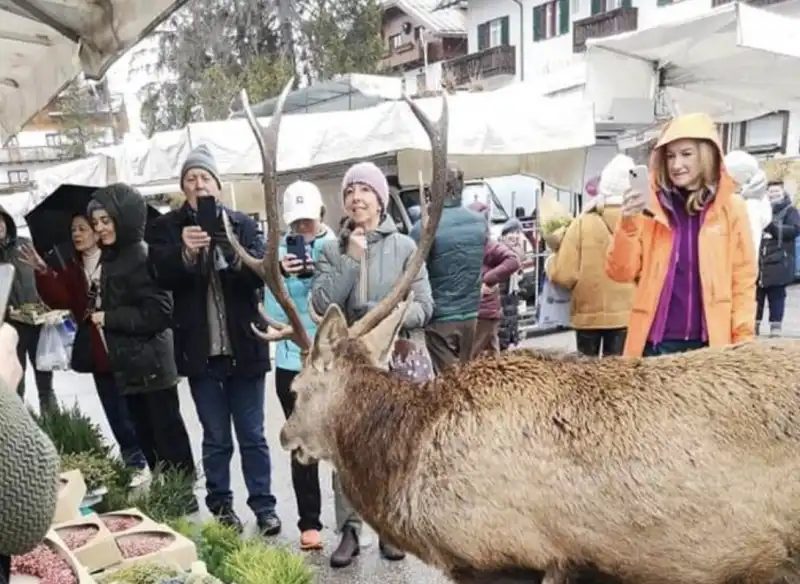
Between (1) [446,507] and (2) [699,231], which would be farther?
(2) [699,231]

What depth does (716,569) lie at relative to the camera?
2199 mm

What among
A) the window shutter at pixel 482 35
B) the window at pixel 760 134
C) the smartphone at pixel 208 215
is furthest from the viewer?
the window shutter at pixel 482 35

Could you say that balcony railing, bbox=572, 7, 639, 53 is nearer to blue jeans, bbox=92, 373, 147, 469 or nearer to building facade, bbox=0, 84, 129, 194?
building facade, bbox=0, 84, 129, 194

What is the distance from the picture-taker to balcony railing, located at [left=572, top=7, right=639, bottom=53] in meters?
25.6

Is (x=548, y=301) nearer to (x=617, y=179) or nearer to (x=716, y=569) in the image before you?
(x=617, y=179)

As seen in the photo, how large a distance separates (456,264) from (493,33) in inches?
1190

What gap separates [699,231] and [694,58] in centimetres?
497

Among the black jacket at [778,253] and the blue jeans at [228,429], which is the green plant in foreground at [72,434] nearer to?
the blue jeans at [228,429]

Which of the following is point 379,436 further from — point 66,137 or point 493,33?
point 66,137

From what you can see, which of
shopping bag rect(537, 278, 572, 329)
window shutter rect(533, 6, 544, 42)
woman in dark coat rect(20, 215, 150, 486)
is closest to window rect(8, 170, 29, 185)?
window shutter rect(533, 6, 544, 42)

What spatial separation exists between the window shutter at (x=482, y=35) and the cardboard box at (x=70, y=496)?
32631 millimetres

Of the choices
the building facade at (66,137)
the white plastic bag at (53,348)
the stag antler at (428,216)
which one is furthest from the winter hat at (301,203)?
the building facade at (66,137)

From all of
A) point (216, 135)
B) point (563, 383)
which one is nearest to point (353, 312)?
point (563, 383)

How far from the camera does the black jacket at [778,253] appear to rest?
341 inches
